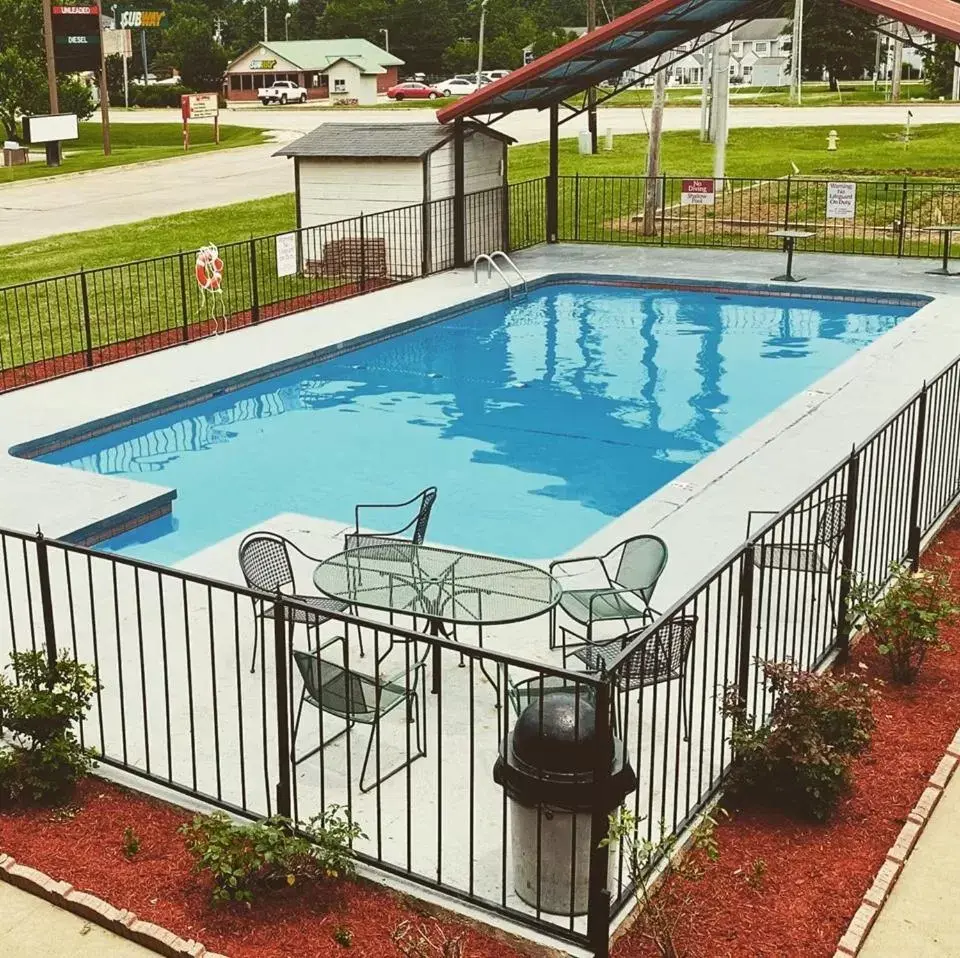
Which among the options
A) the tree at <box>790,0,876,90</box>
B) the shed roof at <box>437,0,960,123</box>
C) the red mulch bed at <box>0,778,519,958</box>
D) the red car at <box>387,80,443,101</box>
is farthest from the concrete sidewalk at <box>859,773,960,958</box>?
the red car at <box>387,80,443,101</box>

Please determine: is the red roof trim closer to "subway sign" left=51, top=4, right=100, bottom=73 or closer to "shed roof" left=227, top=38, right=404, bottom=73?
"subway sign" left=51, top=4, right=100, bottom=73

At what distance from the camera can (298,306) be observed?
20578 millimetres

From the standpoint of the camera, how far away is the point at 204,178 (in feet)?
128

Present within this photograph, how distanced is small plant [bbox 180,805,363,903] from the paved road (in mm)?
24513

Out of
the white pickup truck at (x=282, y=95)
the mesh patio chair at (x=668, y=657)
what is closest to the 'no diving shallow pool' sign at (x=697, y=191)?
the mesh patio chair at (x=668, y=657)

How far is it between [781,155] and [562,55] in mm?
19464

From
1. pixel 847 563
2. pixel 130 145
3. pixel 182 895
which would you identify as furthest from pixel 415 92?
pixel 182 895

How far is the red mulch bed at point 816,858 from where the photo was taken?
5.51 metres

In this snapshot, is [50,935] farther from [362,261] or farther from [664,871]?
[362,261]

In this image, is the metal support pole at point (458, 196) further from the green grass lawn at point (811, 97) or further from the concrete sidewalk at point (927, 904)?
the green grass lawn at point (811, 97)

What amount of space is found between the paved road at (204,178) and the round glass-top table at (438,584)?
22.3m

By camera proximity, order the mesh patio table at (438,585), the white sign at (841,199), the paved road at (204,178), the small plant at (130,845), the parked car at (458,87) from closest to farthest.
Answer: the small plant at (130,845), the mesh patio table at (438,585), the white sign at (841,199), the paved road at (204,178), the parked car at (458,87)

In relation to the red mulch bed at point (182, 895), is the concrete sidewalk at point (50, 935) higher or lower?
lower

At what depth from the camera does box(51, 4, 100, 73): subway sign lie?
150ft
